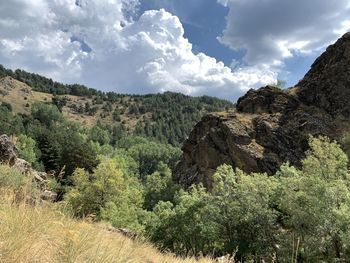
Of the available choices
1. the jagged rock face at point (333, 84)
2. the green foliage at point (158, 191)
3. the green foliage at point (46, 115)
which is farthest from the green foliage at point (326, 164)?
the green foliage at point (46, 115)

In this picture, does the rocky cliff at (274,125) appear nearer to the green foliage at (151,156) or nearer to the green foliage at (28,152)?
the green foliage at (28,152)

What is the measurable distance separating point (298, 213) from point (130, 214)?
19.5 meters

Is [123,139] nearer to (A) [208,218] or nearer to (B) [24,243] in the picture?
(A) [208,218]

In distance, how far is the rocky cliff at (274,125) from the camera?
50.8 m

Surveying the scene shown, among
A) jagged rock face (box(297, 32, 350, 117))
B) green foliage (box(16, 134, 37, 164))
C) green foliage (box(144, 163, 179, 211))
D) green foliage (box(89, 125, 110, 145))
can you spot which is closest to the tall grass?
green foliage (box(144, 163, 179, 211))

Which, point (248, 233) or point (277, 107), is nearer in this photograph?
point (248, 233)

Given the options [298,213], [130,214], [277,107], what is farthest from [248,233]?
[277,107]

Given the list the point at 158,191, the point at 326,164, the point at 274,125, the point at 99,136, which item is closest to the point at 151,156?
the point at 99,136

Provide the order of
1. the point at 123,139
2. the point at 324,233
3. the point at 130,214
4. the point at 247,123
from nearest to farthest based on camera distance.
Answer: the point at 324,233 → the point at 130,214 → the point at 247,123 → the point at 123,139

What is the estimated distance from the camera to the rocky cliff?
167 ft

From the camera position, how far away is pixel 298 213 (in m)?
27.0

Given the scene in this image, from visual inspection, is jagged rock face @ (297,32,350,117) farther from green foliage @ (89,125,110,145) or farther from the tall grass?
green foliage @ (89,125,110,145)

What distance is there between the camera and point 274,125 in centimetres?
5366

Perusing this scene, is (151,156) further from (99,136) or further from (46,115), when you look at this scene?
(46,115)
